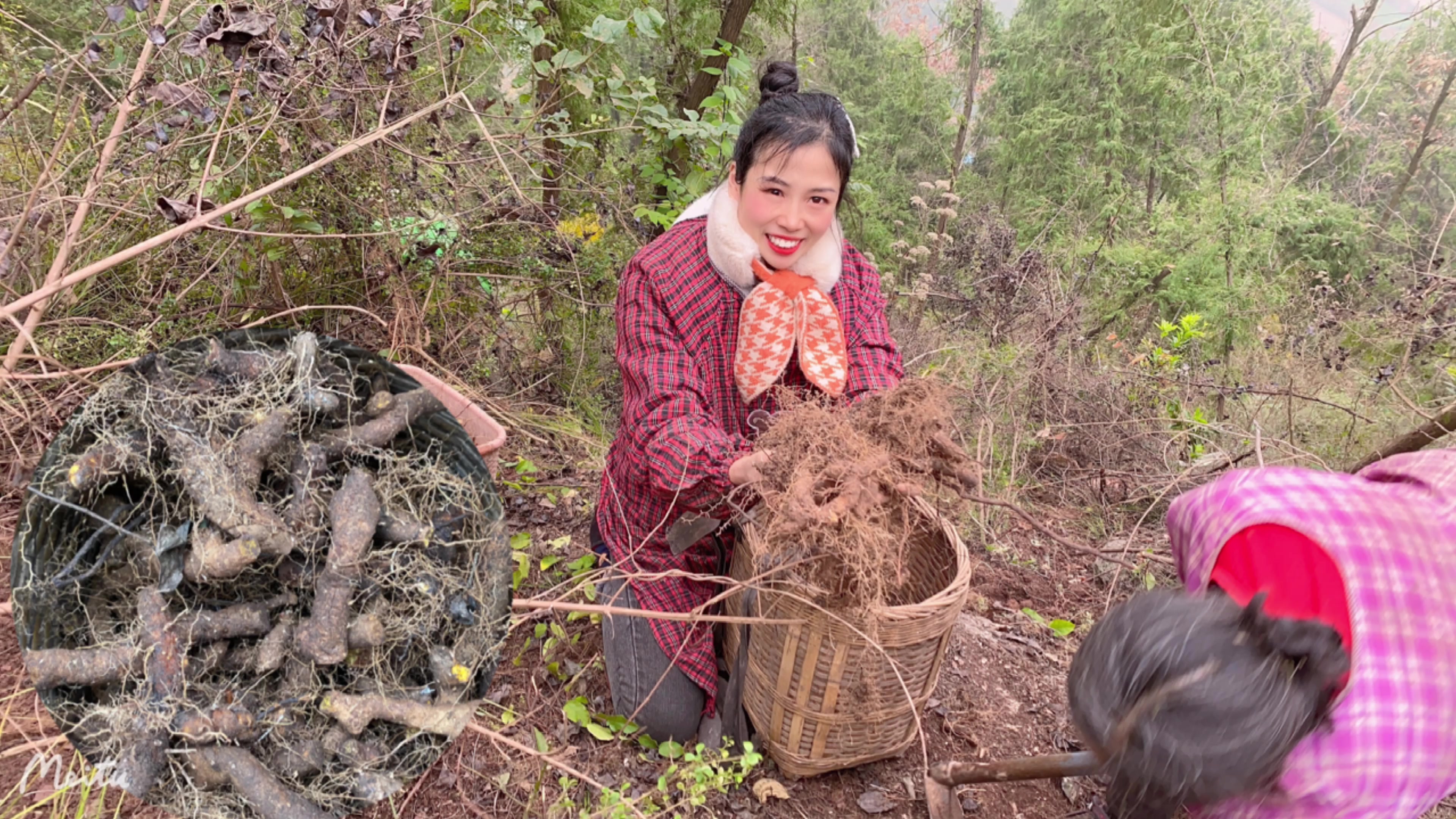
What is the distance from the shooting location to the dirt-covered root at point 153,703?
0.84 metres

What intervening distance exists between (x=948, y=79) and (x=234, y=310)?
15.8 m

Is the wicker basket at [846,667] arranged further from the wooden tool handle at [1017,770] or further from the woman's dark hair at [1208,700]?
the woman's dark hair at [1208,700]

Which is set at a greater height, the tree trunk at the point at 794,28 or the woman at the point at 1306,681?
the tree trunk at the point at 794,28

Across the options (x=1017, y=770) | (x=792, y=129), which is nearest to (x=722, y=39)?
(x=792, y=129)

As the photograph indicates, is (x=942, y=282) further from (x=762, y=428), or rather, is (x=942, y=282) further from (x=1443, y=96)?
(x=1443, y=96)

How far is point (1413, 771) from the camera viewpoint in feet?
2.44

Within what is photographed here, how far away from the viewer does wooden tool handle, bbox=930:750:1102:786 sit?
1276 millimetres

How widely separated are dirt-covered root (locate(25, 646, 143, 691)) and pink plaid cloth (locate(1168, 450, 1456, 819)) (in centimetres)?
134

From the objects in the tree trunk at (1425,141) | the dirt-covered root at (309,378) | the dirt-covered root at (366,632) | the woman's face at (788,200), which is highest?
the tree trunk at (1425,141)

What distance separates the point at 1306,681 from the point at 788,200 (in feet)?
4.38

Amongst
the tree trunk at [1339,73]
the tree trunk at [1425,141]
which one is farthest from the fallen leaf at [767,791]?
the tree trunk at [1425,141]

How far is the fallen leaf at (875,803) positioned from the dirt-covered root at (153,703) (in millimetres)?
1507

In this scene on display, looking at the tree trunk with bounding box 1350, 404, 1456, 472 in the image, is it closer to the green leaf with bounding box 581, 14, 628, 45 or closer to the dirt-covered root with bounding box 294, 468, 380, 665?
the dirt-covered root with bounding box 294, 468, 380, 665

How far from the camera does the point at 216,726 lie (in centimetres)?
88
